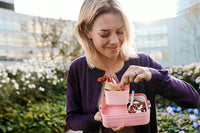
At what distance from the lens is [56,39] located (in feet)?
22.0

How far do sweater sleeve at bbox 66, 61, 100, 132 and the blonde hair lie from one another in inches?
7.2

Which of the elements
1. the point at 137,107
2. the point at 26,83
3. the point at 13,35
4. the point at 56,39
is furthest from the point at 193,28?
the point at 13,35

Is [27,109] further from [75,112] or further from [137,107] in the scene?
[137,107]

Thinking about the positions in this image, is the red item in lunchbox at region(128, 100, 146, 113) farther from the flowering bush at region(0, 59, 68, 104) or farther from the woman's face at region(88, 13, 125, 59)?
the flowering bush at region(0, 59, 68, 104)

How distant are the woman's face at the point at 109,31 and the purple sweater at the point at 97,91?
206 millimetres

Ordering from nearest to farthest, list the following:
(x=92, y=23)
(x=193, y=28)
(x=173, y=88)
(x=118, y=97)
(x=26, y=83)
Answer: (x=118, y=97) < (x=173, y=88) < (x=92, y=23) < (x=26, y=83) < (x=193, y=28)

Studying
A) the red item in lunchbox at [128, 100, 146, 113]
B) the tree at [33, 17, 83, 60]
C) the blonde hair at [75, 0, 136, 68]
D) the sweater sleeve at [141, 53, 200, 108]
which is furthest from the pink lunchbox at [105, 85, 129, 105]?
the tree at [33, 17, 83, 60]

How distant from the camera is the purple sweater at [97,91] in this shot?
983 mm

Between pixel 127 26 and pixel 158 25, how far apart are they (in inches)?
201

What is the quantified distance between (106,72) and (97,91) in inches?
6.7

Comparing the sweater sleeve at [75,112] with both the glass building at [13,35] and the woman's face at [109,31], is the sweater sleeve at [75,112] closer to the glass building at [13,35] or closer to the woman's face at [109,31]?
the woman's face at [109,31]

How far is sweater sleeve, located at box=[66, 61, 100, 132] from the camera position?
3.66 ft

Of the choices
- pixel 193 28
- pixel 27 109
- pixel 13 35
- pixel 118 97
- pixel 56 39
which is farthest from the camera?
pixel 13 35

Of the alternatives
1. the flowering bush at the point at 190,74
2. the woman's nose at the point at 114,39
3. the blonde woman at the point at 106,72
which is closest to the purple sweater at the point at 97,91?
the blonde woman at the point at 106,72
